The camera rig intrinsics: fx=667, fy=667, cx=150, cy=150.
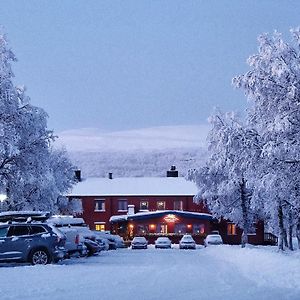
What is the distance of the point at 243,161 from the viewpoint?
94.9ft

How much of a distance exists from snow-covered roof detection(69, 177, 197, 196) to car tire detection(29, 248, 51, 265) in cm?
6005

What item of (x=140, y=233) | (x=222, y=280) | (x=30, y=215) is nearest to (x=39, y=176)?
(x=30, y=215)

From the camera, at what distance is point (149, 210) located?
88312mm

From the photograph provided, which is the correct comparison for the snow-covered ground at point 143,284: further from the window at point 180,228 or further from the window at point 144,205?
the window at point 144,205

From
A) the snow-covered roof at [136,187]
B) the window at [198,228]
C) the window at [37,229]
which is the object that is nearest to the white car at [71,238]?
the window at [37,229]

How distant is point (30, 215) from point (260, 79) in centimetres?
1138

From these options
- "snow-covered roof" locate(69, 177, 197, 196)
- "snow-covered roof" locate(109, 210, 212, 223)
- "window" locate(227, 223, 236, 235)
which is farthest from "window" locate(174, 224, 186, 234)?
"snow-covered roof" locate(69, 177, 197, 196)

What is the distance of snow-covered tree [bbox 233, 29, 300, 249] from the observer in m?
26.4

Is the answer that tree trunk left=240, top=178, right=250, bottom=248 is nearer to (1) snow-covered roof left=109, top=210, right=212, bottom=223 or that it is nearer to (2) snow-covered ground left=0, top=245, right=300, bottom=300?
(2) snow-covered ground left=0, top=245, right=300, bottom=300

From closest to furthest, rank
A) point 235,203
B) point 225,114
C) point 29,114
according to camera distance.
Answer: point 29,114
point 225,114
point 235,203

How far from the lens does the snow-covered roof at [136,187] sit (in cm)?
8894

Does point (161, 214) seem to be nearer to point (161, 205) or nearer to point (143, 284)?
point (161, 205)

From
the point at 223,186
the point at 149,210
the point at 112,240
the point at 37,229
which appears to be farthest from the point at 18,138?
the point at 149,210

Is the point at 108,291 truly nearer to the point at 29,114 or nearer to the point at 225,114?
the point at 29,114
